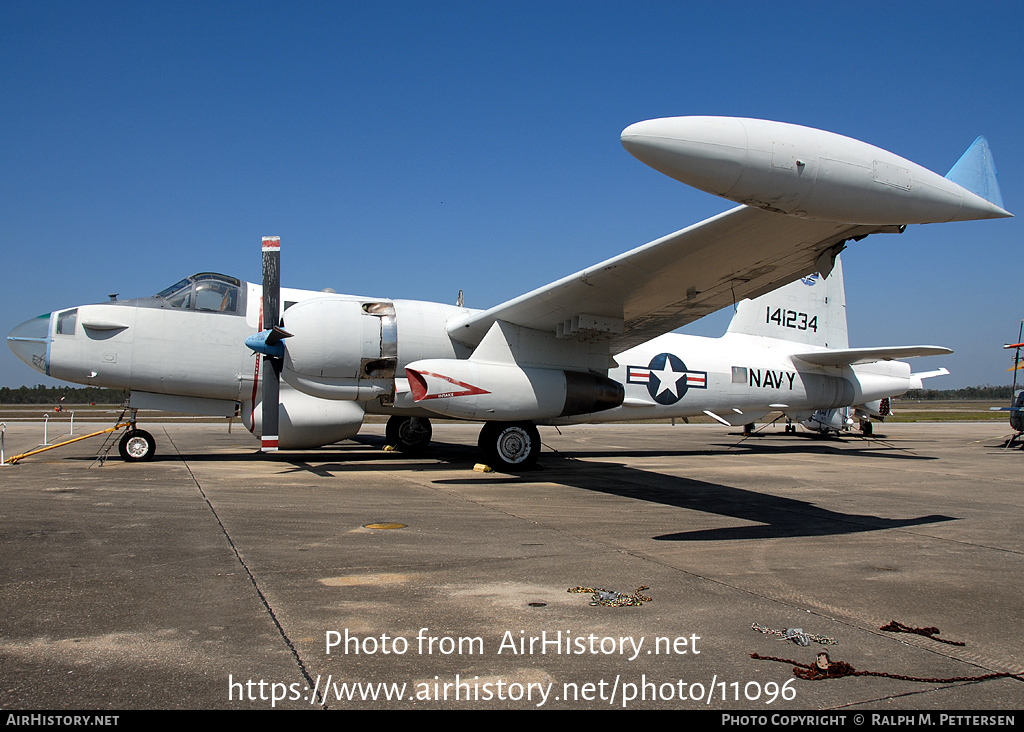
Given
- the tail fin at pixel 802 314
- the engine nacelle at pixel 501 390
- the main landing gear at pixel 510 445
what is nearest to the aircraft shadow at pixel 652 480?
the main landing gear at pixel 510 445

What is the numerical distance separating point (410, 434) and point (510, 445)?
15.2 feet

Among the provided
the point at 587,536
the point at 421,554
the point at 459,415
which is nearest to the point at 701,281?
the point at 459,415

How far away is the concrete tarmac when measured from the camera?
3123 millimetres

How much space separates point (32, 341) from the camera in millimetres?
12312

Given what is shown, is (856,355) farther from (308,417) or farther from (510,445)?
(308,417)

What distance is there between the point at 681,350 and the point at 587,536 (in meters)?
9.91

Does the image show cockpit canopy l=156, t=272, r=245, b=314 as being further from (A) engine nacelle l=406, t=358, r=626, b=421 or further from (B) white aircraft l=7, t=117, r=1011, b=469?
(A) engine nacelle l=406, t=358, r=626, b=421

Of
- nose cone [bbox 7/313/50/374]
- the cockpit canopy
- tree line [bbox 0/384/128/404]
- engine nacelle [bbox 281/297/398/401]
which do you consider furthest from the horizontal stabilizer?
tree line [bbox 0/384/128/404]

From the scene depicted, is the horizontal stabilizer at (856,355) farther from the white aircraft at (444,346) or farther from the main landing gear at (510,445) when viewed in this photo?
the main landing gear at (510,445)

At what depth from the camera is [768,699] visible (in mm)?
3064

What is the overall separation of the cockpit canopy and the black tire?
4.88 meters

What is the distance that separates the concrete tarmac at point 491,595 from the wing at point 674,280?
313 centimetres

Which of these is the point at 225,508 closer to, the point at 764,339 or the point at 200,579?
the point at 200,579

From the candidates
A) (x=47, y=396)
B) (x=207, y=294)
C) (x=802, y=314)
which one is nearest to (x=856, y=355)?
(x=802, y=314)
